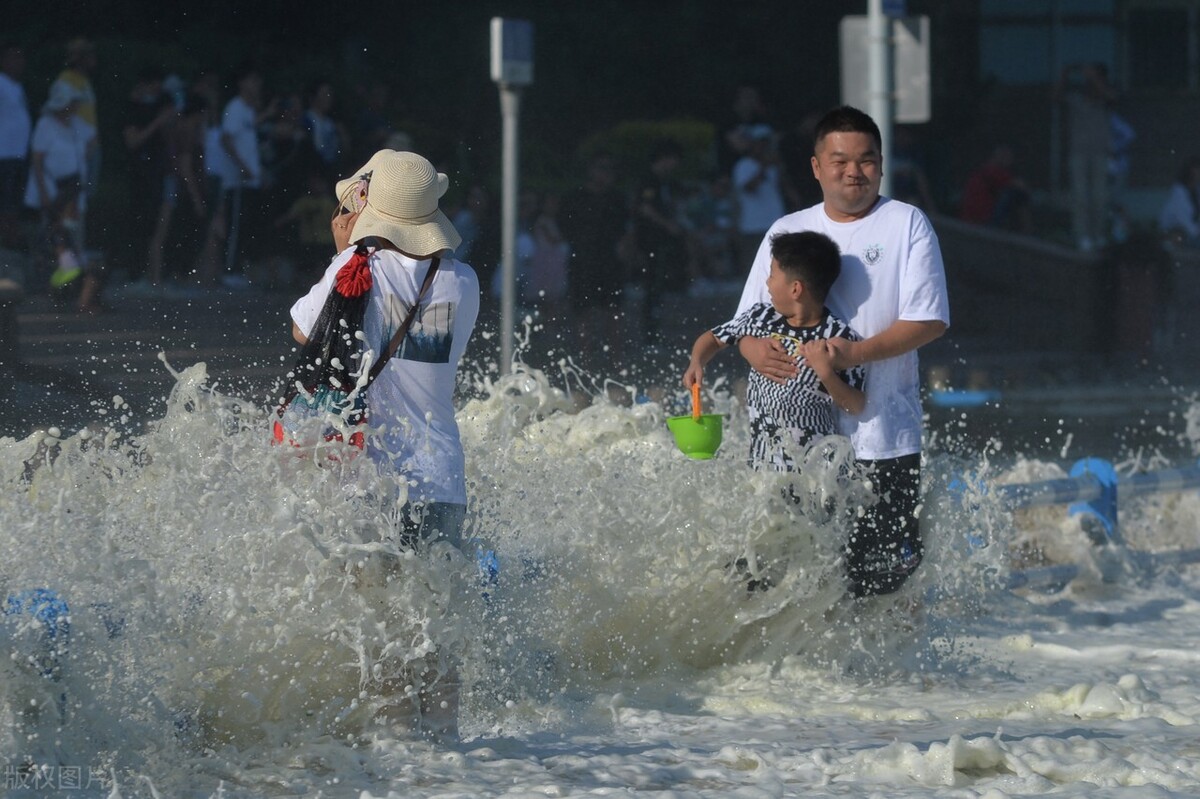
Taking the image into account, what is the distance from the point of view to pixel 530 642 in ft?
17.3

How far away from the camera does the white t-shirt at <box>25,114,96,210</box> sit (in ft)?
30.8

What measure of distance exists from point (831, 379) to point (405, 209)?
150cm

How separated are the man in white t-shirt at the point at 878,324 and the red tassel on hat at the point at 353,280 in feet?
4.95

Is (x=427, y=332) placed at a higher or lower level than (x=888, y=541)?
higher

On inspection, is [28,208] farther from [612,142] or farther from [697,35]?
[697,35]

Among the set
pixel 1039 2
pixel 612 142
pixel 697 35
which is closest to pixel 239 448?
pixel 612 142

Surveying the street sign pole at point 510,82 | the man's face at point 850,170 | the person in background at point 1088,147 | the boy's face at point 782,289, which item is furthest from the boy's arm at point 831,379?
the person in background at point 1088,147

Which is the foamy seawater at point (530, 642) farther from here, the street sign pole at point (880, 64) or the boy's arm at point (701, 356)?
the street sign pole at point (880, 64)

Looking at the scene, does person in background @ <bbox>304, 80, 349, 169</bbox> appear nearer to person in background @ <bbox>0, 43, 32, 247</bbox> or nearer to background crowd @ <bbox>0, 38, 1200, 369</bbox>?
background crowd @ <bbox>0, 38, 1200, 369</bbox>

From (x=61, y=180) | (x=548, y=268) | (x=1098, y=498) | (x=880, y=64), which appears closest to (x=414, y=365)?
(x=1098, y=498)

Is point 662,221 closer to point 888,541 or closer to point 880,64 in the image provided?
point 880,64

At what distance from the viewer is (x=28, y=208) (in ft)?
30.5

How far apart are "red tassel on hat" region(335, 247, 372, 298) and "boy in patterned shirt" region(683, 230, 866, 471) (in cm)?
147

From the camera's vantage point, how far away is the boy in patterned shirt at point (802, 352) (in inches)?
211
